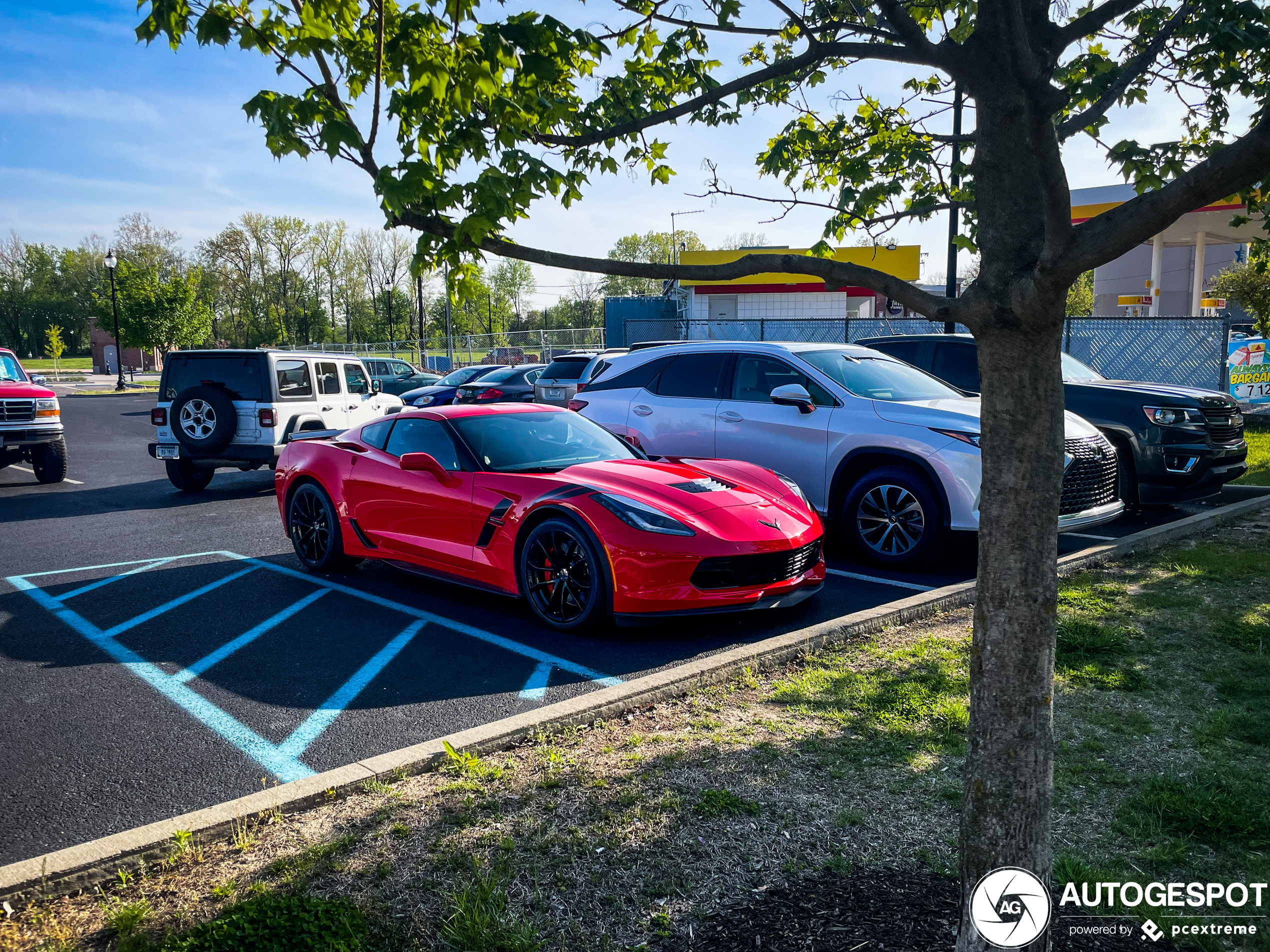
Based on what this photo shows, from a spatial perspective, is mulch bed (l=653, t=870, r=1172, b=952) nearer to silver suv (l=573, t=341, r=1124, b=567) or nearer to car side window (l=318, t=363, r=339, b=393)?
silver suv (l=573, t=341, r=1124, b=567)

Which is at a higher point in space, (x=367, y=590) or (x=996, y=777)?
(x=996, y=777)

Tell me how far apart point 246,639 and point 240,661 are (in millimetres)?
457

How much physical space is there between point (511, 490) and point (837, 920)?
13.4 feet

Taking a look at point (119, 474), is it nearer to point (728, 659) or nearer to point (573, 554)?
point (573, 554)

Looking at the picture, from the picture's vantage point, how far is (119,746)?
421cm

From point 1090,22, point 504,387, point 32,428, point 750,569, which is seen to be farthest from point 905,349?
point 32,428

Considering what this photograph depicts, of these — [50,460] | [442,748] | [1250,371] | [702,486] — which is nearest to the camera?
[442,748]

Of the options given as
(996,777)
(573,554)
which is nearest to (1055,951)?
(996,777)

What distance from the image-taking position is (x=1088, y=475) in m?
7.63

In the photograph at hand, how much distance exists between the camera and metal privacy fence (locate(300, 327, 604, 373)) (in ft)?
128

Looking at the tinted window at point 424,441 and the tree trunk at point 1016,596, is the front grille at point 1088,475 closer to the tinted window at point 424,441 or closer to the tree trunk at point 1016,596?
the tinted window at point 424,441

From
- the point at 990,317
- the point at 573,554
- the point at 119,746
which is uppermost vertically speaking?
the point at 990,317

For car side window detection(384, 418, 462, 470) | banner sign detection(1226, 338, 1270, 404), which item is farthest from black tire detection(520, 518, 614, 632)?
banner sign detection(1226, 338, 1270, 404)

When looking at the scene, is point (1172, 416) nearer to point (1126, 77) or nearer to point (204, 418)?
point (1126, 77)
